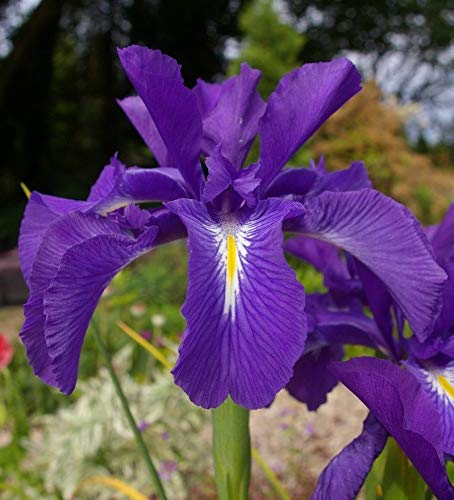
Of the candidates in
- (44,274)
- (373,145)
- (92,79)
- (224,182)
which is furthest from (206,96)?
(92,79)

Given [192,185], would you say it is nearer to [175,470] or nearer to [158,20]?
[175,470]

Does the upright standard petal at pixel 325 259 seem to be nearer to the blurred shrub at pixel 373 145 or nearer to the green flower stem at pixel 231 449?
the green flower stem at pixel 231 449

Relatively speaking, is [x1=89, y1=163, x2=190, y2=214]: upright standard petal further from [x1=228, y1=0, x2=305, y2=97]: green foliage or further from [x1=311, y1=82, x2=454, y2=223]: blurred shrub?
[x1=311, y1=82, x2=454, y2=223]: blurred shrub

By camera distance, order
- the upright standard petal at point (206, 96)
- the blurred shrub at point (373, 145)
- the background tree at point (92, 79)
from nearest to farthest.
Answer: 1. the upright standard petal at point (206, 96)
2. the blurred shrub at point (373, 145)
3. the background tree at point (92, 79)

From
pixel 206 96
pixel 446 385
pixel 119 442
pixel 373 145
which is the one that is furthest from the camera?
pixel 373 145

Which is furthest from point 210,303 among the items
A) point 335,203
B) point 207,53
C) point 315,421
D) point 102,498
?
point 207,53

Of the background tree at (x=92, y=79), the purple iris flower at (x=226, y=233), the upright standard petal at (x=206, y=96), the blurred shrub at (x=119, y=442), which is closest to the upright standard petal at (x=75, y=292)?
the purple iris flower at (x=226, y=233)

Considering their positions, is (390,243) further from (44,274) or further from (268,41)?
(268,41)
